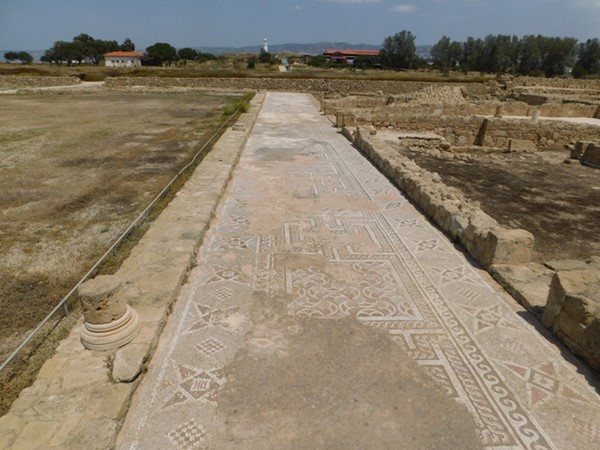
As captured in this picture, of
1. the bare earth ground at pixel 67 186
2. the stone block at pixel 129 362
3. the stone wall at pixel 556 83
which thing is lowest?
the bare earth ground at pixel 67 186

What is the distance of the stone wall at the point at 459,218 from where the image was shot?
4.74m

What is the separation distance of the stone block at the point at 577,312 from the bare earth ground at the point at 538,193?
1.85 m

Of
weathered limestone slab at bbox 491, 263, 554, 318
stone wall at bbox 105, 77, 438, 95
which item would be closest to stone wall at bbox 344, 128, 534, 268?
weathered limestone slab at bbox 491, 263, 554, 318

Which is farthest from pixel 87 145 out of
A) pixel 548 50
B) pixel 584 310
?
pixel 548 50

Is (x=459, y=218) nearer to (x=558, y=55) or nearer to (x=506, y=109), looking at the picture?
(x=506, y=109)

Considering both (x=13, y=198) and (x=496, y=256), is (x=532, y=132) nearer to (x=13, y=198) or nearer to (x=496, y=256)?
(x=496, y=256)

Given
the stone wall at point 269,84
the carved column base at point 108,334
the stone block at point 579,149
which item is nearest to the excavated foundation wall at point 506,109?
the stone block at point 579,149

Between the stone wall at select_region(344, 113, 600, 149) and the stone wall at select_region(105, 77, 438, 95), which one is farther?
the stone wall at select_region(105, 77, 438, 95)

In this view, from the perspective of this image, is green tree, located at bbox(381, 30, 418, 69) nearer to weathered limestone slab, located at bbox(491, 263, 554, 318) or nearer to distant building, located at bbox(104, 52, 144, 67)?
distant building, located at bbox(104, 52, 144, 67)

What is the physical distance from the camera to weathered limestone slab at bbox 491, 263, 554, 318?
4.09 m

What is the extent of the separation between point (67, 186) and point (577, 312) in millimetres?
8605

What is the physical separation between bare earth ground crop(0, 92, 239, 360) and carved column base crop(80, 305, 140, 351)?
95 centimetres

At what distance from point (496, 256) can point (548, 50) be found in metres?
73.2

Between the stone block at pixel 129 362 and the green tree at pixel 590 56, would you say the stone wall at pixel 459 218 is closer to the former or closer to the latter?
the stone block at pixel 129 362
